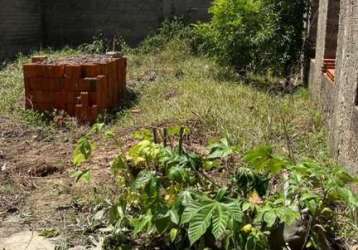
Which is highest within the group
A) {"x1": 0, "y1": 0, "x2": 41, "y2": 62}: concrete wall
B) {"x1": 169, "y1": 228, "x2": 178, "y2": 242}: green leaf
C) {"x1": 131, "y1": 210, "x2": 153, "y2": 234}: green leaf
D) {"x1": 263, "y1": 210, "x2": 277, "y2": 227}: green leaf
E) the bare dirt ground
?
{"x1": 0, "y1": 0, "x2": 41, "y2": 62}: concrete wall

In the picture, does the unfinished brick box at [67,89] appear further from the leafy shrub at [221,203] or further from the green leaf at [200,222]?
the green leaf at [200,222]

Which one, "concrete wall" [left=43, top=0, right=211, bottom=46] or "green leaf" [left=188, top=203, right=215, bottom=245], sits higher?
"concrete wall" [left=43, top=0, right=211, bottom=46]

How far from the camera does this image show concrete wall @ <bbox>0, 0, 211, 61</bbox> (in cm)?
1333

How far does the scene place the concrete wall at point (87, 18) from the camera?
43.7 ft

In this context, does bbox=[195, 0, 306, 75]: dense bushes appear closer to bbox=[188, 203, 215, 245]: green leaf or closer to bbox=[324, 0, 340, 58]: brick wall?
bbox=[324, 0, 340, 58]: brick wall

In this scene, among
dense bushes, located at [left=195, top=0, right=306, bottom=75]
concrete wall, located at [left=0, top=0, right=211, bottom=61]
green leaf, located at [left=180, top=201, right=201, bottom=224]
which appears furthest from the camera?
concrete wall, located at [left=0, top=0, right=211, bottom=61]

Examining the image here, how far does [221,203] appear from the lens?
2.73 meters

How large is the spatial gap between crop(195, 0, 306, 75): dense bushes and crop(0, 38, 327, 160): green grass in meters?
0.48

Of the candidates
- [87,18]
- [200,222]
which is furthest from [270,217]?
[87,18]

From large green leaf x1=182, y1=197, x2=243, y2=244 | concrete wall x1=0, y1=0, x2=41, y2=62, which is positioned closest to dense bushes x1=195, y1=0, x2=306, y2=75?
concrete wall x1=0, y1=0, x2=41, y2=62

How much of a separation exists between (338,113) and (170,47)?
24.4ft

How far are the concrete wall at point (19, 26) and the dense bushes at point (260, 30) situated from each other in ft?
17.6

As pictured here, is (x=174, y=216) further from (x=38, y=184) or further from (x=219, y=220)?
(x=38, y=184)

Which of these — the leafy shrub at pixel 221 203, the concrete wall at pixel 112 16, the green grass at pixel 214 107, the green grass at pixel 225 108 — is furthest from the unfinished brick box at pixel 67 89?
the concrete wall at pixel 112 16
